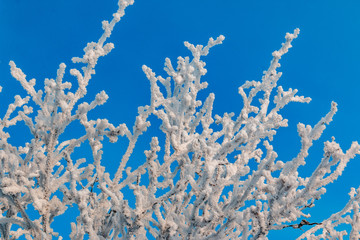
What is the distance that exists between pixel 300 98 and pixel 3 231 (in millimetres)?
5448

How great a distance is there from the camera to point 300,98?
6078 millimetres

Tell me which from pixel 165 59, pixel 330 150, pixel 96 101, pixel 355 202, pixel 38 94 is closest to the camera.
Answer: pixel 330 150

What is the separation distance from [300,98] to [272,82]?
68 centimetres

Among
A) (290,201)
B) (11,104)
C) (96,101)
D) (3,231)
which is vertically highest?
(11,104)

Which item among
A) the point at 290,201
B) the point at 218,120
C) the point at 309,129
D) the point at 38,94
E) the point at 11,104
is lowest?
Answer: the point at 290,201

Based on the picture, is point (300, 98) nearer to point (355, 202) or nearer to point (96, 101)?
point (355, 202)

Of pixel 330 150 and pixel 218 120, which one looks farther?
pixel 218 120

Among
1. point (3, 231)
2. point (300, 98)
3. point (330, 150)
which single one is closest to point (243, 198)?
point (330, 150)

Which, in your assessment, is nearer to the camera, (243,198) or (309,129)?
(243,198)

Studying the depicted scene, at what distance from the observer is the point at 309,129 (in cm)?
315

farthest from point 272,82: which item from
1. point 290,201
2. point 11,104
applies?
point 11,104

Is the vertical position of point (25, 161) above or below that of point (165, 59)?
below

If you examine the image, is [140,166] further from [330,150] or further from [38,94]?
[330,150]

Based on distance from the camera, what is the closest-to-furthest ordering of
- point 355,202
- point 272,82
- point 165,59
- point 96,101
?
point 96,101 < point 355,202 < point 165,59 < point 272,82
